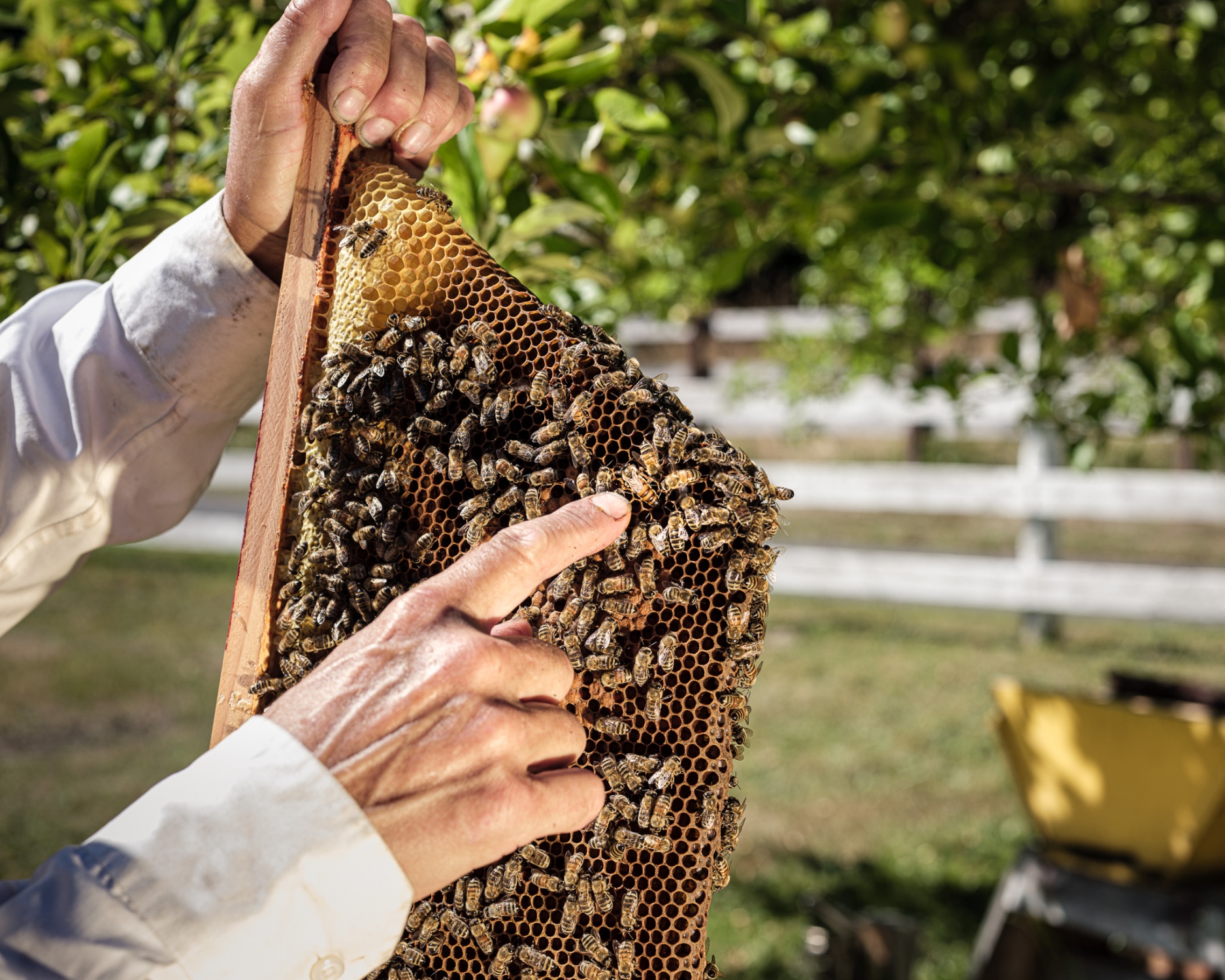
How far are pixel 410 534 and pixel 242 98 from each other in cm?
50

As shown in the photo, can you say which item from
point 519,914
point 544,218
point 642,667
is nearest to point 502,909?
point 519,914

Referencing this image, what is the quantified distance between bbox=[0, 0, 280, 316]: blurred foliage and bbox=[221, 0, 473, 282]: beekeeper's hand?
1.45 feet

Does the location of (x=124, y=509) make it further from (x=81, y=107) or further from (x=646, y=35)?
(x=646, y=35)

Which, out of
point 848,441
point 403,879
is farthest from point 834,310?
point 848,441

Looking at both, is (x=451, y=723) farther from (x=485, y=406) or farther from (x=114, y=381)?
(x=114, y=381)

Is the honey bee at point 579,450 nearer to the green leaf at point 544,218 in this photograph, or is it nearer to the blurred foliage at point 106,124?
the green leaf at point 544,218

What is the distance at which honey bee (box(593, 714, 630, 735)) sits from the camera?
0.93m

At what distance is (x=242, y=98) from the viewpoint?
1.02m

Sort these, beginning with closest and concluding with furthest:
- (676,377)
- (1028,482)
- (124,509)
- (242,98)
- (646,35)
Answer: (242,98)
(124,509)
(646,35)
(1028,482)
(676,377)

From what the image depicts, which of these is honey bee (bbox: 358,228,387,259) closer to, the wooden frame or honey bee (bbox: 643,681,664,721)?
the wooden frame

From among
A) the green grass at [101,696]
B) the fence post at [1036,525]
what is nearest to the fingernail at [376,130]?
the green grass at [101,696]

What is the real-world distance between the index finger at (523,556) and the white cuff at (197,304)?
550 mm

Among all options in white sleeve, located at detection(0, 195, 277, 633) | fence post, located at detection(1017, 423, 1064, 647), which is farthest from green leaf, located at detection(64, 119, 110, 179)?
fence post, located at detection(1017, 423, 1064, 647)

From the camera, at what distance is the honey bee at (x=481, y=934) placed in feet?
3.10
